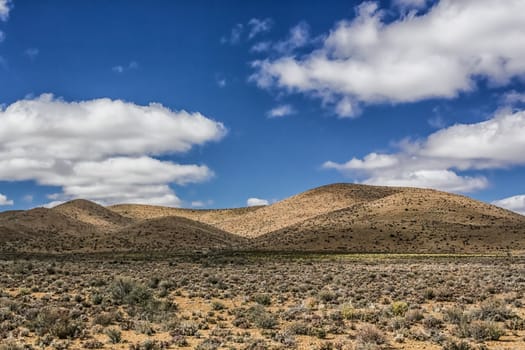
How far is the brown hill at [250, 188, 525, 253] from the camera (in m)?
86.2

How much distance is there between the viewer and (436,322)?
56.3 feet

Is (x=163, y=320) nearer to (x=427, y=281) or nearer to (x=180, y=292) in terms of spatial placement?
(x=180, y=292)

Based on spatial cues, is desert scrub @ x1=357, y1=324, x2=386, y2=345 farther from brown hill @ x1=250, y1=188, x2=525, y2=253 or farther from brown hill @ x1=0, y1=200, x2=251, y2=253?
brown hill @ x1=0, y1=200, x2=251, y2=253

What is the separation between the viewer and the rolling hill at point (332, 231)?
86125 millimetres

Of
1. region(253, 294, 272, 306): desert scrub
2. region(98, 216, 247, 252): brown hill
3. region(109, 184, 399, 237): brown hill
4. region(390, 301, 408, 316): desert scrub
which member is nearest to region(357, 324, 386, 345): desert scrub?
region(390, 301, 408, 316): desert scrub

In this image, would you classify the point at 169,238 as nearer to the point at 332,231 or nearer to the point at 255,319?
the point at 332,231

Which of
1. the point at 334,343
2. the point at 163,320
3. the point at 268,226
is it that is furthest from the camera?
the point at 268,226

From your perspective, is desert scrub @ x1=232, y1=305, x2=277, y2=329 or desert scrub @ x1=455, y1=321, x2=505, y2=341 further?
desert scrub @ x1=232, y1=305, x2=277, y2=329

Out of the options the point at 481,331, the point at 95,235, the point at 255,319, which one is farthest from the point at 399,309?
the point at 95,235

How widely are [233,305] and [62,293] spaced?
1003 centimetres

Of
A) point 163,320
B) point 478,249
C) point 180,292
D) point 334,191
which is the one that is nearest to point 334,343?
point 163,320

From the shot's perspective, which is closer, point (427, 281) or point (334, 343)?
point (334, 343)

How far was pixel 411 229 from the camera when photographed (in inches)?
3809

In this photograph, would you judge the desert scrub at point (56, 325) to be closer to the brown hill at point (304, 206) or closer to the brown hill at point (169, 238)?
the brown hill at point (169, 238)
